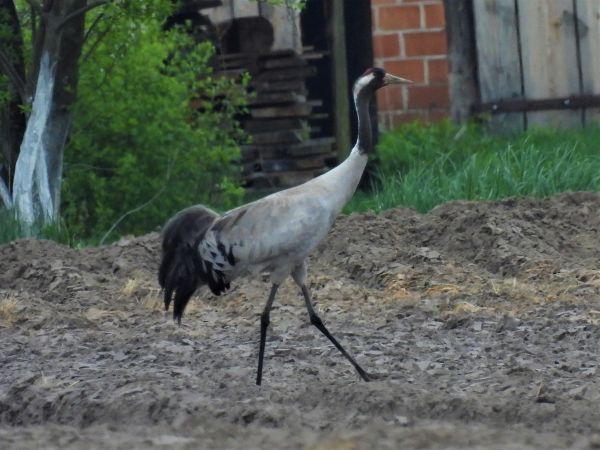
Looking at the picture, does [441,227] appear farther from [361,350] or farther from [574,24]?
[574,24]

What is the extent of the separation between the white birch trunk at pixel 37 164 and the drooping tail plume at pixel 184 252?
10.7ft

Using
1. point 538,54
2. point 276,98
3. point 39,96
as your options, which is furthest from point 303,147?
point 39,96

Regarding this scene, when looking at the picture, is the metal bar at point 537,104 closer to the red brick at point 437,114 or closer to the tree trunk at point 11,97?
the red brick at point 437,114

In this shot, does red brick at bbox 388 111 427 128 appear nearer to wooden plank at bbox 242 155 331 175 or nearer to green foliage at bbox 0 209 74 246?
wooden plank at bbox 242 155 331 175

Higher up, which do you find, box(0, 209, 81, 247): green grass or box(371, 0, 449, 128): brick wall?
box(371, 0, 449, 128): brick wall

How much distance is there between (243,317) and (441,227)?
2.00 meters

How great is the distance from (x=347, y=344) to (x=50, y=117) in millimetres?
3853

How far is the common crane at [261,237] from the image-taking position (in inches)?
279

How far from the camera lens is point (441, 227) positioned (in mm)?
10133

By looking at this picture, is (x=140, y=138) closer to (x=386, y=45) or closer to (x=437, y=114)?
(x=386, y=45)

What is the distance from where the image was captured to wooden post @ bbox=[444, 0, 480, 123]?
13.7 m

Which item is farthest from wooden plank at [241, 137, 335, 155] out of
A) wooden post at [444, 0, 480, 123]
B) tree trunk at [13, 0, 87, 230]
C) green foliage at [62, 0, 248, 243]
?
tree trunk at [13, 0, 87, 230]

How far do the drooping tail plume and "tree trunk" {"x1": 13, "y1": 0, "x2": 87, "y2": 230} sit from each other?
326 centimetres

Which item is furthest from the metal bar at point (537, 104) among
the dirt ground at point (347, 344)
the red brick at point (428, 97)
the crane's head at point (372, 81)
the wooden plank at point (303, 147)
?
the crane's head at point (372, 81)
